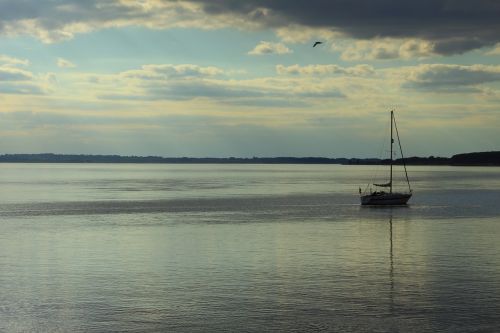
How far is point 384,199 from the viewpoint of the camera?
340 feet

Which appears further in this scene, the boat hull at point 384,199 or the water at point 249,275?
the boat hull at point 384,199

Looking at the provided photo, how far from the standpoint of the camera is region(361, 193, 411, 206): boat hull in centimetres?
10256

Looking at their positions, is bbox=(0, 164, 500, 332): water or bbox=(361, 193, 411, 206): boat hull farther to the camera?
bbox=(361, 193, 411, 206): boat hull

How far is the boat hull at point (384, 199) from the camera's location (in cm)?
10256

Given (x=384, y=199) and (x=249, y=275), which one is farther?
(x=384, y=199)

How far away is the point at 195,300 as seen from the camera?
31766mm

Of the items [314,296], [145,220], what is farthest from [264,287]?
[145,220]

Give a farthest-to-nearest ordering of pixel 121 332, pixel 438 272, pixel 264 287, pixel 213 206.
→ pixel 213 206, pixel 438 272, pixel 264 287, pixel 121 332

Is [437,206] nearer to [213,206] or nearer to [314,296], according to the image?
[213,206]

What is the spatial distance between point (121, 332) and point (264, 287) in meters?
10.5

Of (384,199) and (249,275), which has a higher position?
(384,199)

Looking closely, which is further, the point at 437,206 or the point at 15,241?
the point at 437,206

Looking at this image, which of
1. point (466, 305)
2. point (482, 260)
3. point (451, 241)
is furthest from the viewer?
point (451, 241)

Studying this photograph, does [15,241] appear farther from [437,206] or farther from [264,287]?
[437,206]
